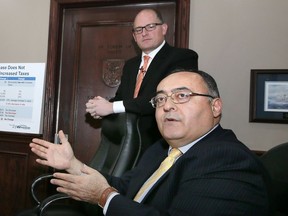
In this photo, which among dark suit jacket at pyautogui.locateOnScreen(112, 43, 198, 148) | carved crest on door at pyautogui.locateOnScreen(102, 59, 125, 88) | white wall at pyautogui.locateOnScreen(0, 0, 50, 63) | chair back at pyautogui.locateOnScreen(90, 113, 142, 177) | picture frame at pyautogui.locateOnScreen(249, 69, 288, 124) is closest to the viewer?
chair back at pyautogui.locateOnScreen(90, 113, 142, 177)

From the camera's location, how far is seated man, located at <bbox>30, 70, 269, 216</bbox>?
Answer: 92cm

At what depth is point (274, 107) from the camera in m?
2.32

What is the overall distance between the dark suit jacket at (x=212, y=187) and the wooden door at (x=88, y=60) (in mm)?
1893

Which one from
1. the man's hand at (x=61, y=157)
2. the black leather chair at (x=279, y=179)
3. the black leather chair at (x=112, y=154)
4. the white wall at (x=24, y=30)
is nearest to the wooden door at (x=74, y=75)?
the white wall at (x=24, y=30)

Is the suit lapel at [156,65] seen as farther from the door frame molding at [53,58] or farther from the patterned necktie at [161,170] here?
the door frame molding at [53,58]

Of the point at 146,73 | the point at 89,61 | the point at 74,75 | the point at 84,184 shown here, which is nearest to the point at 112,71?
the point at 89,61

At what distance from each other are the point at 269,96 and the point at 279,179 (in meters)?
1.34

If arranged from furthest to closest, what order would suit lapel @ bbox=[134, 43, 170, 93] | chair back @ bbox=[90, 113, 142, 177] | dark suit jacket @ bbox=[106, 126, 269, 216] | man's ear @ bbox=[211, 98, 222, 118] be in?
suit lapel @ bbox=[134, 43, 170, 93]
chair back @ bbox=[90, 113, 142, 177]
man's ear @ bbox=[211, 98, 222, 118]
dark suit jacket @ bbox=[106, 126, 269, 216]

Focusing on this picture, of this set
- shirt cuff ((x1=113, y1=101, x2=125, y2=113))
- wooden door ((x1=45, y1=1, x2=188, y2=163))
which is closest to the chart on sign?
wooden door ((x1=45, y1=1, x2=188, y2=163))

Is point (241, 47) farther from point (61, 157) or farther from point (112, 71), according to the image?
point (61, 157)

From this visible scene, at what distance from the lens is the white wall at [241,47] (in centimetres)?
234

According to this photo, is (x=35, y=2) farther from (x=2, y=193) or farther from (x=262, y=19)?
(x=262, y=19)

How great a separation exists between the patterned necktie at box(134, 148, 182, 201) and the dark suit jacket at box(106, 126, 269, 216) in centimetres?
11

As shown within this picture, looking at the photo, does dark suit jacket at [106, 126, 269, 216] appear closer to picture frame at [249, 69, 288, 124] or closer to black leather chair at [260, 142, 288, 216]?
black leather chair at [260, 142, 288, 216]
